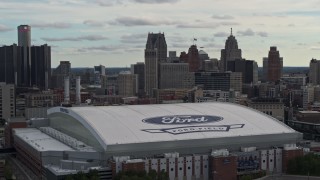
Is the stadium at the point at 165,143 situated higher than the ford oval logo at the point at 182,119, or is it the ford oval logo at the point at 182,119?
the ford oval logo at the point at 182,119

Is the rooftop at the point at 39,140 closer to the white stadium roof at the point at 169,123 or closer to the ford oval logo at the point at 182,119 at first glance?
the white stadium roof at the point at 169,123

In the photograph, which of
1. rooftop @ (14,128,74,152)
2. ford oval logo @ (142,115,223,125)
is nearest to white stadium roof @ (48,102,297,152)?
ford oval logo @ (142,115,223,125)

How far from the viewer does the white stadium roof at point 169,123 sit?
206 feet

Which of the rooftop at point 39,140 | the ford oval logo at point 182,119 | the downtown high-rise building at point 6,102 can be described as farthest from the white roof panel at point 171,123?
the downtown high-rise building at point 6,102

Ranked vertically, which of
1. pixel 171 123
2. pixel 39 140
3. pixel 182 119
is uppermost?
pixel 182 119

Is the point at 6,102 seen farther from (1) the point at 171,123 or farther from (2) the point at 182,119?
(1) the point at 171,123

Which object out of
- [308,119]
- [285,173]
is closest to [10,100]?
[308,119]

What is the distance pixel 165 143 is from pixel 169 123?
5572 mm

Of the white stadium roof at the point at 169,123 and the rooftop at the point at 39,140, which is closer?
the white stadium roof at the point at 169,123

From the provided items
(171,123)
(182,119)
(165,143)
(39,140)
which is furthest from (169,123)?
(39,140)

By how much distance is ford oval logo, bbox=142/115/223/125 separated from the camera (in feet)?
221

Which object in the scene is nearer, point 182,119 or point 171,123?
point 171,123

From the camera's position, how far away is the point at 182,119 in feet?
226

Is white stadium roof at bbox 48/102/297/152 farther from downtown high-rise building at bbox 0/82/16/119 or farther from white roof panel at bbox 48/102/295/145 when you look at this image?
downtown high-rise building at bbox 0/82/16/119
